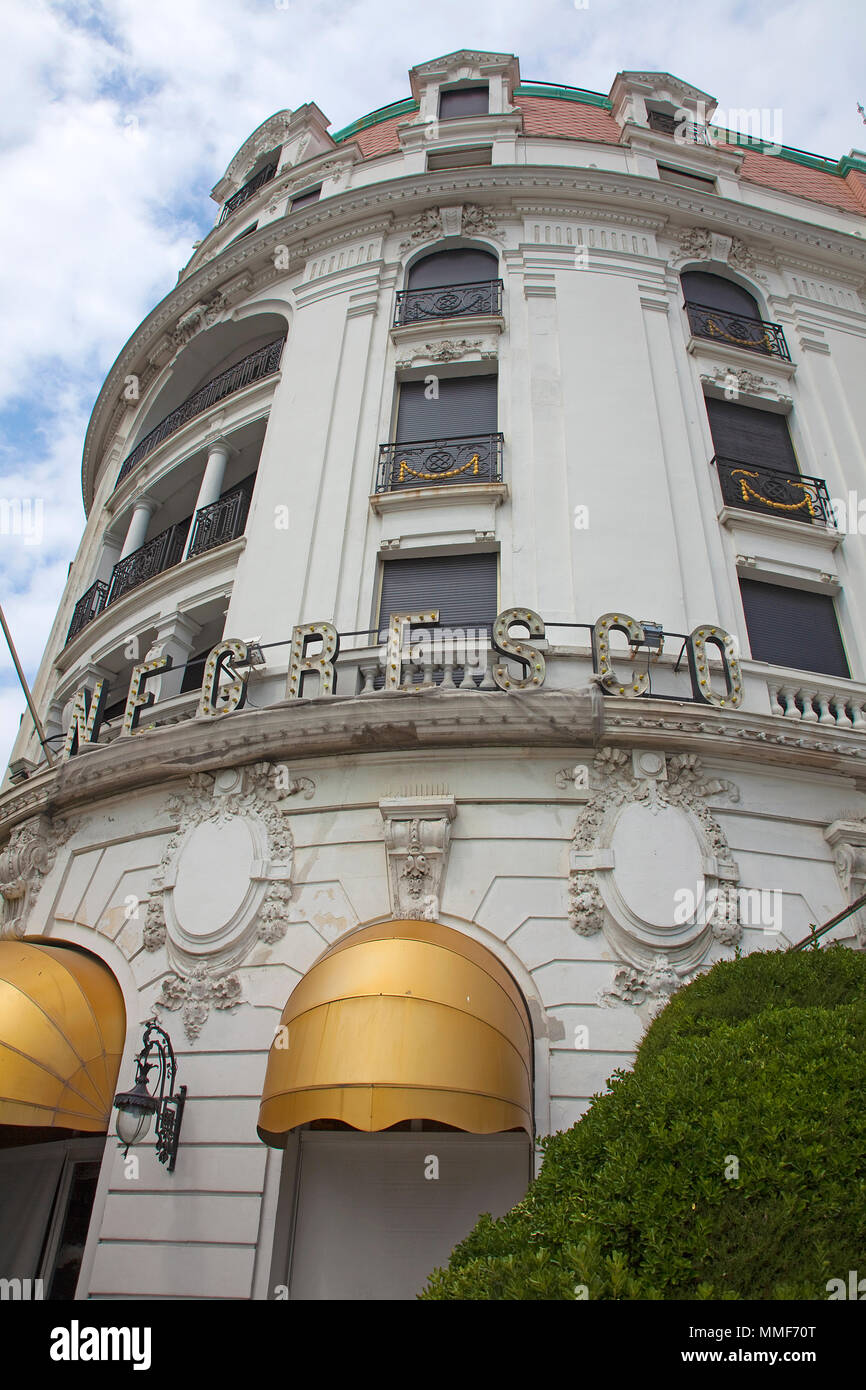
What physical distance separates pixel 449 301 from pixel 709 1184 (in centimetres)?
1419

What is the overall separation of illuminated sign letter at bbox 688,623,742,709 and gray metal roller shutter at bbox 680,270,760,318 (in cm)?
882

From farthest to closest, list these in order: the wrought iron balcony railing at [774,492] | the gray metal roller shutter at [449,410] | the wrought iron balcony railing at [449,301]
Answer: the wrought iron balcony railing at [449,301] < the gray metal roller shutter at [449,410] < the wrought iron balcony railing at [774,492]

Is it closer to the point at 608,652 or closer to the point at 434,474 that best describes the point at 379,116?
the point at 434,474

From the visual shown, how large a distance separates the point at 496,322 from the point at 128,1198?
1333 cm

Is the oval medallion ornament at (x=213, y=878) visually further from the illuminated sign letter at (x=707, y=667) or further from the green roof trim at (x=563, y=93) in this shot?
the green roof trim at (x=563, y=93)

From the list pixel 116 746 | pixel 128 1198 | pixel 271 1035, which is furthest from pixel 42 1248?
pixel 116 746

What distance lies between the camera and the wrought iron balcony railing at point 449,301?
1414cm

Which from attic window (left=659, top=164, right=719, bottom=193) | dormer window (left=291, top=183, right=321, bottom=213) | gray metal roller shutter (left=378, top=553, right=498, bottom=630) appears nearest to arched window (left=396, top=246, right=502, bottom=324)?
gray metal roller shutter (left=378, top=553, right=498, bottom=630)

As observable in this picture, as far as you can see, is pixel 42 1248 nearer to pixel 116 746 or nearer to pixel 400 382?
pixel 116 746

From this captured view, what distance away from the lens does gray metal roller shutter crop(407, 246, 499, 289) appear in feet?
49.5

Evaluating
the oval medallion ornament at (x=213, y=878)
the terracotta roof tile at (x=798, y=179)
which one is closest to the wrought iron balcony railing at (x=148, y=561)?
the oval medallion ornament at (x=213, y=878)

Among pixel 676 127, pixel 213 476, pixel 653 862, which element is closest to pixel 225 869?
pixel 653 862

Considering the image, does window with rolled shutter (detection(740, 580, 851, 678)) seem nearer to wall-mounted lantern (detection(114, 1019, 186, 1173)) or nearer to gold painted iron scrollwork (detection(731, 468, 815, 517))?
gold painted iron scrollwork (detection(731, 468, 815, 517))

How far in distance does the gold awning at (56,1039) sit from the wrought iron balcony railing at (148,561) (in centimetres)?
820
